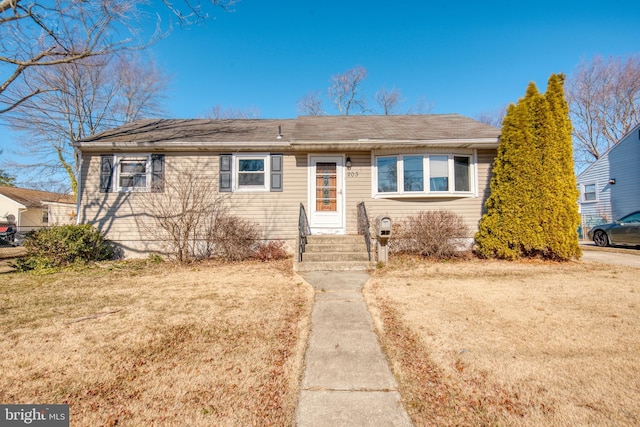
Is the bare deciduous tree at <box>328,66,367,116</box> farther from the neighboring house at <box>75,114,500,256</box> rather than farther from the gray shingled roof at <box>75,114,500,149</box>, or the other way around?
the neighboring house at <box>75,114,500,256</box>

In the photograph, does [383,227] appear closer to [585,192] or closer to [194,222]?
[194,222]

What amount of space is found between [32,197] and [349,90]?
29573 mm

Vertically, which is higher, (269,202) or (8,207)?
(8,207)

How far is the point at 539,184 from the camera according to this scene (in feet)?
22.9

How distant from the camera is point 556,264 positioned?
675cm

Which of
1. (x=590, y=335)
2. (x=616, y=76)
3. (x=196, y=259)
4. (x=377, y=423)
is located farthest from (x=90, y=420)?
(x=616, y=76)

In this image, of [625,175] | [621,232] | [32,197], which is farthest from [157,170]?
[32,197]

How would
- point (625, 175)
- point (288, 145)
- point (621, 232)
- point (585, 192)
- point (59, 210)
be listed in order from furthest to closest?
point (59, 210)
point (585, 192)
point (625, 175)
point (621, 232)
point (288, 145)

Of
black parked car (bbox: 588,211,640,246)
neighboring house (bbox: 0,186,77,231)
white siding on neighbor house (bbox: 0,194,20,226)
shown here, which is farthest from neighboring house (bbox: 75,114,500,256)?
white siding on neighbor house (bbox: 0,194,20,226)

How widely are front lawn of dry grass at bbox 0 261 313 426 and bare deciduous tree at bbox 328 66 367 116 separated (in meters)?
20.5
